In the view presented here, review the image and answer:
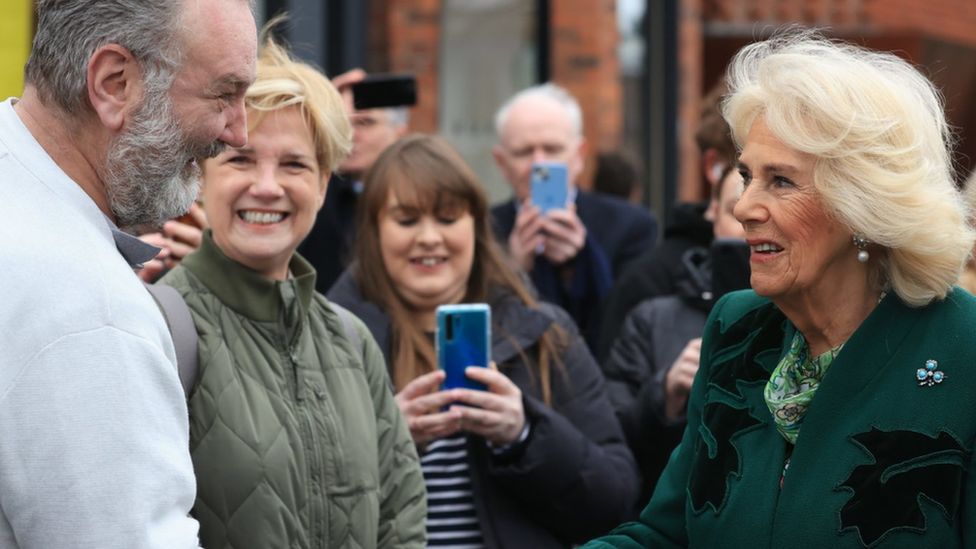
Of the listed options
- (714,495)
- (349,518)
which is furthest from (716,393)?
(349,518)

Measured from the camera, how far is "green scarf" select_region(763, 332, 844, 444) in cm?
264

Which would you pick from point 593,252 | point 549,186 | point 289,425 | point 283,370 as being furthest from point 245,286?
point 593,252

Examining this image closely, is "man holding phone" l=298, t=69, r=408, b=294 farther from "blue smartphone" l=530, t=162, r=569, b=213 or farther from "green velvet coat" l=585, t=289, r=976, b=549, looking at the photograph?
"green velvet coat" l=585, t=289, r=976, b=549

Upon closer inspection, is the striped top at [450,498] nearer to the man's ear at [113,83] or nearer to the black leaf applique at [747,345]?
the black leaf applique at [747,345]

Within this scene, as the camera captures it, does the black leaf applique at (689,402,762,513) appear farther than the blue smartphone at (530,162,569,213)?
No

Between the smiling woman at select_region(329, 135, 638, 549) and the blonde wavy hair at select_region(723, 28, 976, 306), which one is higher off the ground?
the blonde wavy hair at select_region(723, 28, 976, 306)

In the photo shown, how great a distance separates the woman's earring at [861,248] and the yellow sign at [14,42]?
332 cm

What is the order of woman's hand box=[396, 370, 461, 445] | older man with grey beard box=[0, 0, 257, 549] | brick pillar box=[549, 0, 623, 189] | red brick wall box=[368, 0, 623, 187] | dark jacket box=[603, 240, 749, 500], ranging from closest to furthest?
1. older man with grey beard box=[0, 0, 257, 549]
2. woman's hand box=[396, 370, 461, 445]
3. dark jacket box=[603, 240, 749, 500]
4. red brick wall box=[368, 0, 623, 187]
5. brick pillar box=[549, 0, 623, 189]

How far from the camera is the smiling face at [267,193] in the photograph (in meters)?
3.22

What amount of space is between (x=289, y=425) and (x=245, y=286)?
1.13ft

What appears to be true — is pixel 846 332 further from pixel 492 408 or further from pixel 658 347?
pixel 658 347

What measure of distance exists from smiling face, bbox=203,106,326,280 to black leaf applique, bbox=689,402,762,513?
1.04 m

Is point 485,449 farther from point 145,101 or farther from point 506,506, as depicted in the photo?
point 145,101

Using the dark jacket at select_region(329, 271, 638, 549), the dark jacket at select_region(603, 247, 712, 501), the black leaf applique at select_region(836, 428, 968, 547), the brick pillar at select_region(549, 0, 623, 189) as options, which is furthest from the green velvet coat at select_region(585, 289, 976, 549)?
the brick pillar at select_region(549, 0, 623, 189)
